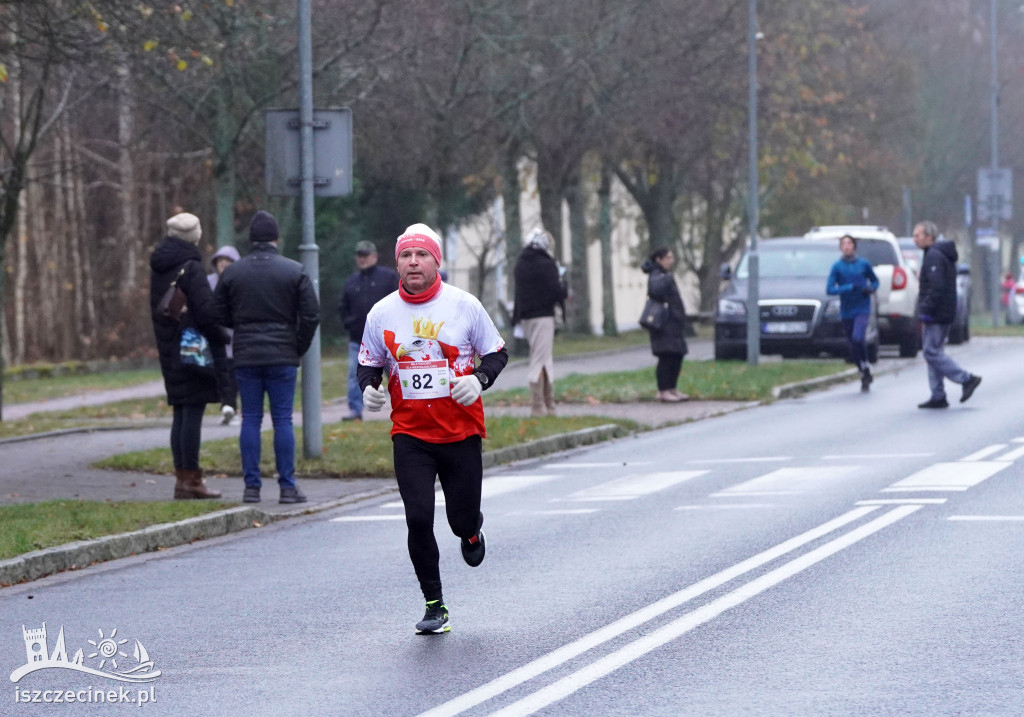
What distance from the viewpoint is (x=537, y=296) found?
65.3ft

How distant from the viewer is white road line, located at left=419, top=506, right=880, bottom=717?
678 cm

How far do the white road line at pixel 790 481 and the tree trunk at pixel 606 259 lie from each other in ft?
93.3

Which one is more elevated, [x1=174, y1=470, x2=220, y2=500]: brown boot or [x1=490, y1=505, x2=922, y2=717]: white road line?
[x1=174, y1=470, x2=220, y2=500]: brown boot

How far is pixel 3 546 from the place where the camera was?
10672 millimetres

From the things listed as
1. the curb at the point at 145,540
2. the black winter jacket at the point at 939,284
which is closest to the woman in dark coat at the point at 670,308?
the black winter jacket at the point at 939,284

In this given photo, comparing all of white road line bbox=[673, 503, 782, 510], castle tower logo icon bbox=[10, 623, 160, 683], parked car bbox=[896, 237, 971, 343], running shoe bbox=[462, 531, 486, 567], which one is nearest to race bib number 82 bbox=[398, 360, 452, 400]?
running shoe bbox=[462, 531, 486, 567]

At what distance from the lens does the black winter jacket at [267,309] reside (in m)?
13.0

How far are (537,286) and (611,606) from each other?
11.4 metres

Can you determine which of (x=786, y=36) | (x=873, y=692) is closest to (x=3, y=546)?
(x=873, y=692)

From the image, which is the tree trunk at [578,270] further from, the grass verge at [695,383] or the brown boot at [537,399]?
the brown boot at [537,399]

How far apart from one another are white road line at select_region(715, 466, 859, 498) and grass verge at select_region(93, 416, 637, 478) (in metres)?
2.83

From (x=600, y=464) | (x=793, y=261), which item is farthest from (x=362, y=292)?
(x=793, y=261)

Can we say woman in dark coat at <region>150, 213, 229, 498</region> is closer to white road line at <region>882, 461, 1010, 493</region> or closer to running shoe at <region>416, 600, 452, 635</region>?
white road line at <region>882, 461, 1010, 493</region>

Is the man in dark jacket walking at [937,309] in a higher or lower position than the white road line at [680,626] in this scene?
higher
